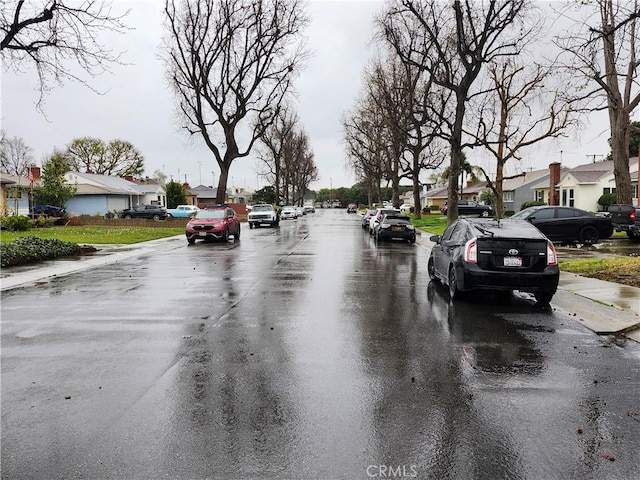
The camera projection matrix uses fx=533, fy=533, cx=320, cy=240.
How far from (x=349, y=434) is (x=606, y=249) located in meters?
18.6

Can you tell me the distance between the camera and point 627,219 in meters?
22.0

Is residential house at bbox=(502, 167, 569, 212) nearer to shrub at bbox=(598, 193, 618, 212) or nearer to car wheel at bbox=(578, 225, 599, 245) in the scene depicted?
shrub at bbox=(598, 193, 618, 212)

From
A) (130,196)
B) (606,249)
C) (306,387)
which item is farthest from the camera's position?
(130,196)

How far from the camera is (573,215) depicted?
2183cm

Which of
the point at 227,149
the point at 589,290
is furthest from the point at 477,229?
the point at 227,149

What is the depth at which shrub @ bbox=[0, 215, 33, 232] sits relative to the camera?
29.7 m

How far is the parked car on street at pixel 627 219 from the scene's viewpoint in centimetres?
2141

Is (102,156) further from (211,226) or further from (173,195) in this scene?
(211,226)

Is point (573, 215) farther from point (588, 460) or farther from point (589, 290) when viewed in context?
point (588, 460)

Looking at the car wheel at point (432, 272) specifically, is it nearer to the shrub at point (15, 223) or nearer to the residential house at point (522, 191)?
the shrub at point (15, 223)

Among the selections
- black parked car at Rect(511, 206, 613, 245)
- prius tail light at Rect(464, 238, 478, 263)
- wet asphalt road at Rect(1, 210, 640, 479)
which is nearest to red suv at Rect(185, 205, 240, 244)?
black parked car at Rect(511, 206, 613, 245)

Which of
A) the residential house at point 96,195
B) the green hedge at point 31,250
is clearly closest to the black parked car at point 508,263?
the green hedge at point 31,250

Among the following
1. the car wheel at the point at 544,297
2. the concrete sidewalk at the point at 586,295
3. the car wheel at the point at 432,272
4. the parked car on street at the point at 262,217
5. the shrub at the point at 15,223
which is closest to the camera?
the concrete sidewalk at the point at 586,295

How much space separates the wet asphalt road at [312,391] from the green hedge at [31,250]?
6.86 meters
